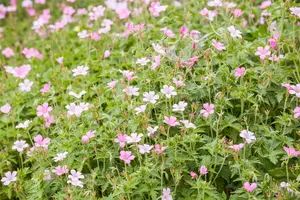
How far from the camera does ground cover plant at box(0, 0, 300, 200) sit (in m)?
2.90

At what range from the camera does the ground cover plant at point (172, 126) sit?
2896 millimetres

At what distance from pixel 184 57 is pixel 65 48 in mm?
1735

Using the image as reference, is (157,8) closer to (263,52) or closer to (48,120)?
(263,52)

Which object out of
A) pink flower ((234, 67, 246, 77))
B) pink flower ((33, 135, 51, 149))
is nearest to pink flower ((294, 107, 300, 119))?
pink flower ((234, 67, 246, 77))

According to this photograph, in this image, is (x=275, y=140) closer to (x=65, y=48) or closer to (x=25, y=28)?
(x=65, y=48)

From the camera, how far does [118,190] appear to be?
9.21 feet

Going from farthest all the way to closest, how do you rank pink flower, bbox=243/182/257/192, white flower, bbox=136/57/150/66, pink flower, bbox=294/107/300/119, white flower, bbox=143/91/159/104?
1. white flower, bbox=136/57/150/66
2. white flower, bbox=143/91/159/104
3. pink flower, bbox=294/107/300/119
4. pink flower, bbox=243/182/257/192

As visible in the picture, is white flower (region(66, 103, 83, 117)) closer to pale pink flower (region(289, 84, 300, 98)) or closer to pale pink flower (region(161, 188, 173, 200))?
pale pink flower (region(161, 188, 173, 200))

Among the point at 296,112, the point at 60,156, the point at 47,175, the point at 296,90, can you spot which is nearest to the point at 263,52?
the point at 296,90

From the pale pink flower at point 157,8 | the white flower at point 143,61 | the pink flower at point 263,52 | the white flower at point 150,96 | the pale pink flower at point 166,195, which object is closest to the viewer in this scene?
the pale pink flower at point 166,195

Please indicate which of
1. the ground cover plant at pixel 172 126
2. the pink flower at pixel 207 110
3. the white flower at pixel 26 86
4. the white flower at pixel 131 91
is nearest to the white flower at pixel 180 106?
the ground cover plant at pixel 172 126

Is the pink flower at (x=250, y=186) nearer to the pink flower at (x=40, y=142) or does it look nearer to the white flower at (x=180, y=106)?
the white flower at (x=180, y=106)

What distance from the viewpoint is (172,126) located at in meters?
3.21

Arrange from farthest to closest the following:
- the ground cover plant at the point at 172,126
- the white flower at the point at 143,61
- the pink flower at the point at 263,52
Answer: the white flower at the point at 143,61
the pink flower at the point at 263,52
the ground cover plant at the point at 172,126
